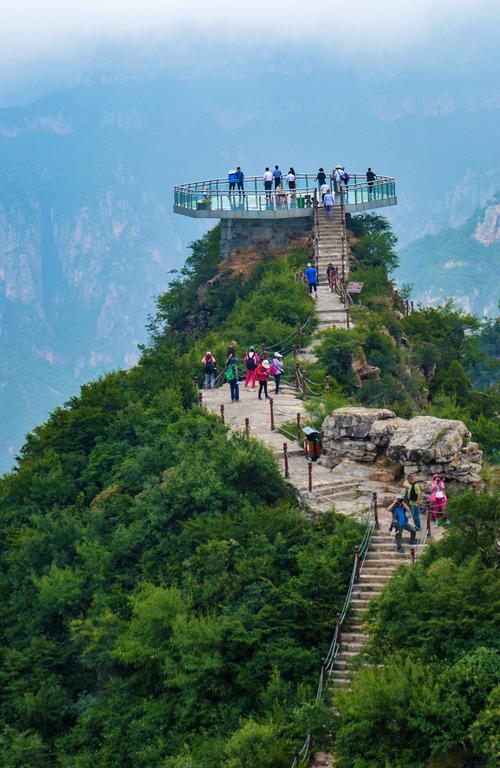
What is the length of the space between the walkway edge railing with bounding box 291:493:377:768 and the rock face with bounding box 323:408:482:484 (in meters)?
1.46

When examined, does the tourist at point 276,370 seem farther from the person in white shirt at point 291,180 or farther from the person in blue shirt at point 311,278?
the person in white shirt at point 291,180

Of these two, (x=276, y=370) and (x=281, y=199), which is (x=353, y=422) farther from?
(x=281, y=199)

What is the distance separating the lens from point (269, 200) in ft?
175

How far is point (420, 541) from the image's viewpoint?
27016mm

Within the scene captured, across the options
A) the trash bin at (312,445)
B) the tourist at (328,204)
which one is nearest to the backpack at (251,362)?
the trash bin at (312,445)

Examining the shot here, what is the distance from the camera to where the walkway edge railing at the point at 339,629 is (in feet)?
73.4

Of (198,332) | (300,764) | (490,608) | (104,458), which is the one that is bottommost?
(300,764)

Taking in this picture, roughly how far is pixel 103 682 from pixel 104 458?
8592 mm

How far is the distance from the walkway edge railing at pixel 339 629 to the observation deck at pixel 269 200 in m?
26.4

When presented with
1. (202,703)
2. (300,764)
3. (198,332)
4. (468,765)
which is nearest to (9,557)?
(202,703)

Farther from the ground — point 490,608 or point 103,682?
point 490,608

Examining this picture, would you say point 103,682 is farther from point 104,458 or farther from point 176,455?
point 104,458

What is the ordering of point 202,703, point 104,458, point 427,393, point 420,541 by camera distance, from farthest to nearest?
point 427,393 < point 104,458 < point 420,541 < point 202,703

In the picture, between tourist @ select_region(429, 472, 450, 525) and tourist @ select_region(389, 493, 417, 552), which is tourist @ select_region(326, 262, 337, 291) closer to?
tourist @ select_region(429, 472, 450, 525)
